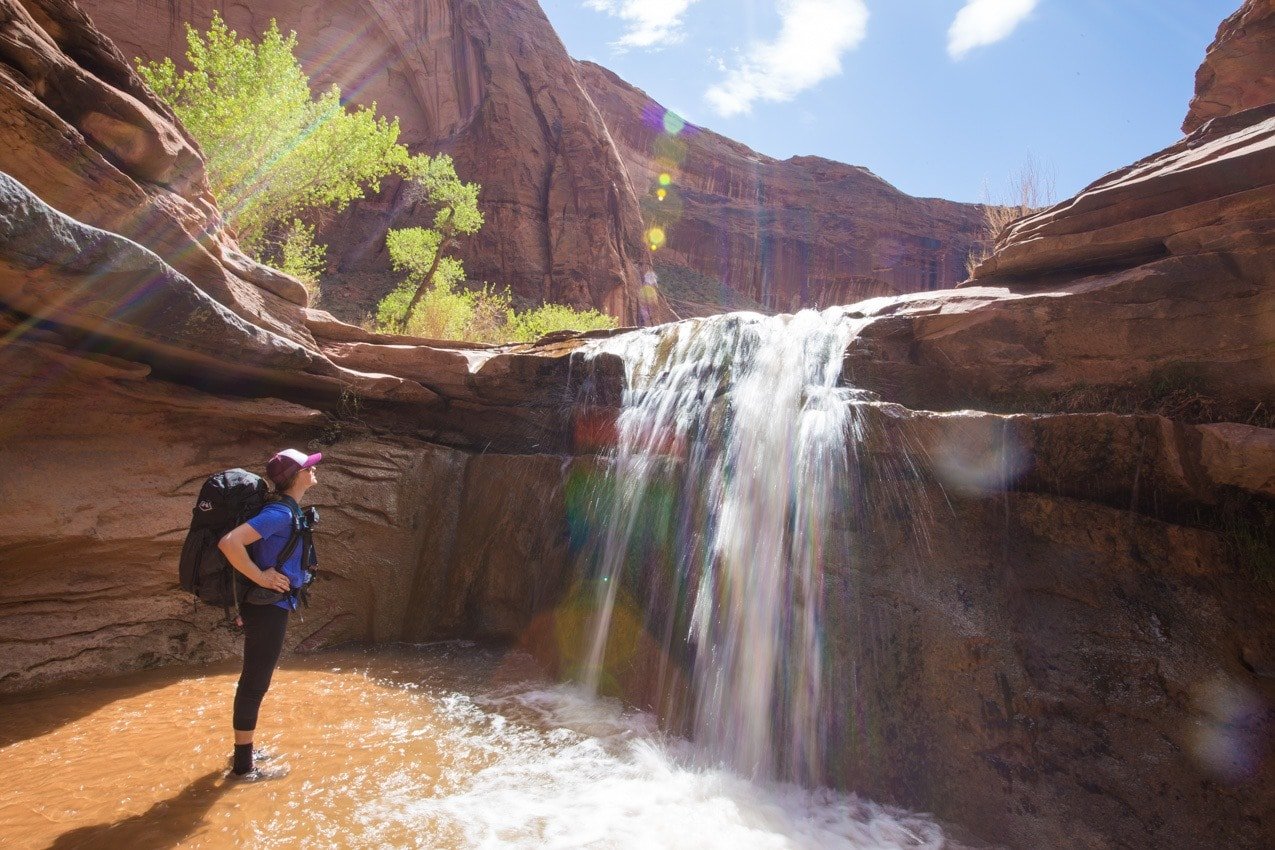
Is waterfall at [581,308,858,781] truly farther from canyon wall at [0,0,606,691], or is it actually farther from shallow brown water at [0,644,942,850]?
canyon wall at [0,0,606,691]

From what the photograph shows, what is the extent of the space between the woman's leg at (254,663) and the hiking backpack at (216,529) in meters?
0.21

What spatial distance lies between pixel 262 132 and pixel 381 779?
667 inches

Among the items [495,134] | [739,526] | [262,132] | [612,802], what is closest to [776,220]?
[495,134]

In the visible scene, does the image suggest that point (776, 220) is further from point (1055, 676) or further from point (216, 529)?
point (216, 529)

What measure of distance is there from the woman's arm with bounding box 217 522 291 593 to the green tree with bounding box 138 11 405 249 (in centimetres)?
1409

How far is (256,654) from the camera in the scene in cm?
401

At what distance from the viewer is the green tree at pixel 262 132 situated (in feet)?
49.1

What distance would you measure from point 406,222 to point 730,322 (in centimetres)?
3158

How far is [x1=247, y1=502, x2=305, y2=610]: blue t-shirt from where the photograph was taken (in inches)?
154

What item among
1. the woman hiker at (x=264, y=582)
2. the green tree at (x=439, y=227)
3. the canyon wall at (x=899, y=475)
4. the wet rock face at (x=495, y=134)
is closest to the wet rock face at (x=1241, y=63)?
the canyon wall at (x=899, y=475)

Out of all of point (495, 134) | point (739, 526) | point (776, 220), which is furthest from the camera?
point (776, 220)

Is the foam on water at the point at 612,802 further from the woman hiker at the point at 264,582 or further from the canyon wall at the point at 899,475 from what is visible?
the woman hiker at the point at 264,582

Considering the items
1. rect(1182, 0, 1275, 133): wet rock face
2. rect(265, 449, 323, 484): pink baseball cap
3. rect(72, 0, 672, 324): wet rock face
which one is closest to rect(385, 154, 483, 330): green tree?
rect(72, 0, 672, 324): wet rock face

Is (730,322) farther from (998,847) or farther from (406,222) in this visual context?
(406,222)
